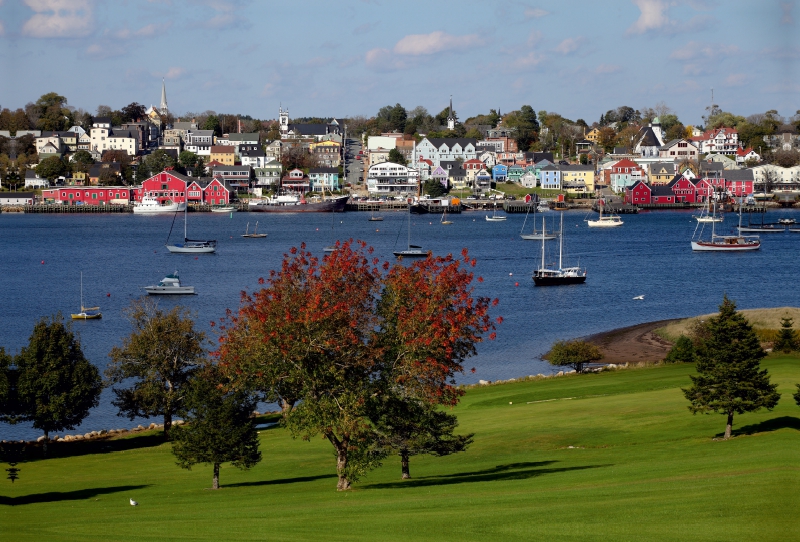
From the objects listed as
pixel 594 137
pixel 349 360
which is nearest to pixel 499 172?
pixel 594 137

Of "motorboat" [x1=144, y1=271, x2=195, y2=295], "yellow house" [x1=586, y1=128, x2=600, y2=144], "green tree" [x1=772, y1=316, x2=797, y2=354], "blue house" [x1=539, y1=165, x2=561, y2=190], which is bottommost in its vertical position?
"motorboat" [x1=144, y1=271, x2=195, y2=295]

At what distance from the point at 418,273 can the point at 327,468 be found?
599cm

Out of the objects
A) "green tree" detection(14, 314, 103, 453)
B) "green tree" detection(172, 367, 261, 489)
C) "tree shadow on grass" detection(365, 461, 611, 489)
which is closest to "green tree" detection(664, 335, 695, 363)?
"tree shadow on grass" detection(365, 461, 611, 489)

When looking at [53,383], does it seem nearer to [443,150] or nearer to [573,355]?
[573,355]

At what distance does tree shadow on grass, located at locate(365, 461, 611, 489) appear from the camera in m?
18.7

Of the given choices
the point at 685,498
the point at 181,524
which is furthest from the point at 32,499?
the point at 685,498

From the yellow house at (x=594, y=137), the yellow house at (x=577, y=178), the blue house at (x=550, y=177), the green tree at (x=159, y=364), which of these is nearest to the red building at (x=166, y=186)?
the blue house at (x=550, y=177)

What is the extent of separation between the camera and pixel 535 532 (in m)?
13.7

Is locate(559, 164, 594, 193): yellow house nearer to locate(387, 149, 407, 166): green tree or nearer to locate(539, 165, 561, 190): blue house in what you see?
locate(539, 165, 561, 190): blue house

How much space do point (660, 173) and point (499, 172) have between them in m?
25.6

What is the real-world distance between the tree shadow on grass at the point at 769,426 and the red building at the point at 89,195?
444 feet

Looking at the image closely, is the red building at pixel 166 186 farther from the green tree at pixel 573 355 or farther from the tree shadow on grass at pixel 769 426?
the tree shadow on grass at pixel 769 426

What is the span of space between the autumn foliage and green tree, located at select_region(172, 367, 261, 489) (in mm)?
2022

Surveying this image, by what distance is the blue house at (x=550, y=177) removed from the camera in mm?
156875
